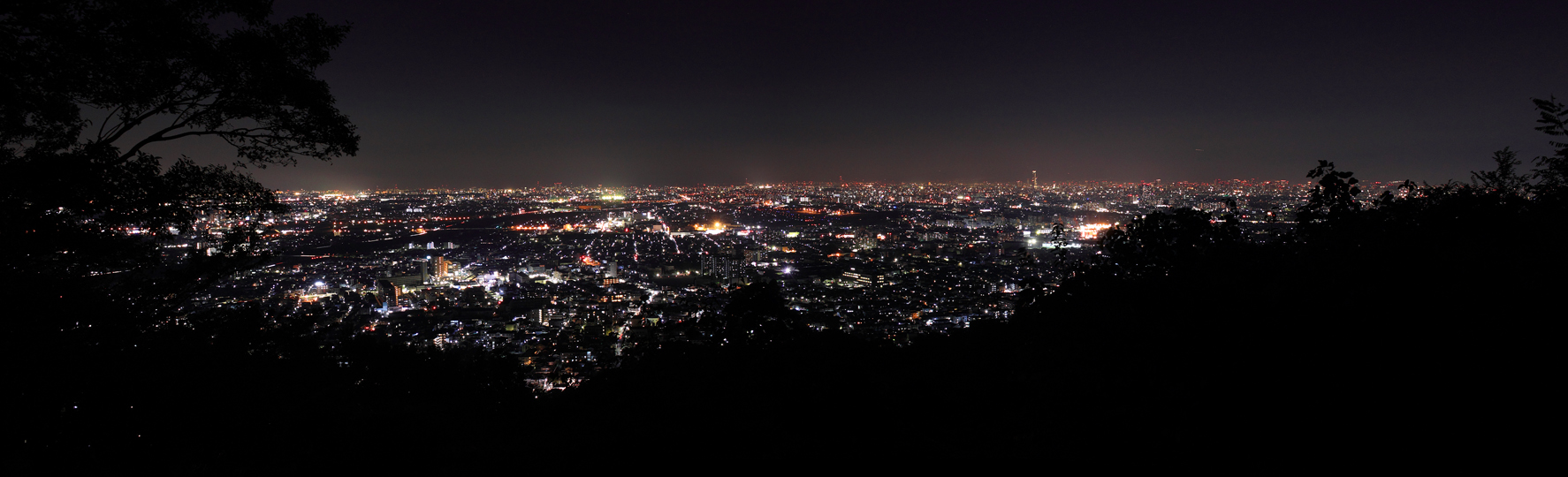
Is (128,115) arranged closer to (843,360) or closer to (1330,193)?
(843,360)

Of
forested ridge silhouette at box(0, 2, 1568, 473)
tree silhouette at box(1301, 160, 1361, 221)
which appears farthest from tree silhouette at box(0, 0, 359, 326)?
tree silhouette at box(1301, 160, 1361, 221)

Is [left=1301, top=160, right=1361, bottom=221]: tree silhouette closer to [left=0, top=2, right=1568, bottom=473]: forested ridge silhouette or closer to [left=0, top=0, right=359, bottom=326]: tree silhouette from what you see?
[left=0, top=2, right=1568, bottom=473]: forested ridge silhouette

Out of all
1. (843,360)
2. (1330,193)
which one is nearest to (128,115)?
(843,360)

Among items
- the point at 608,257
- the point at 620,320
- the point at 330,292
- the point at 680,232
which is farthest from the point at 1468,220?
the point at 680,232

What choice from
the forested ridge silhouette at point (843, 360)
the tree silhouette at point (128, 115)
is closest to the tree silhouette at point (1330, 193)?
the forested ridge silhouette at point (843, 360)

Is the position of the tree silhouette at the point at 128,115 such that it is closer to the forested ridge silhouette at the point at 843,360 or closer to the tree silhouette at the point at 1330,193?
the forested ridge silhouette at the point at 843,360

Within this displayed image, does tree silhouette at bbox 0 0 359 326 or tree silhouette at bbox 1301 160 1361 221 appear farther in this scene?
tree silhouette at bbox 1301 160 1361 221

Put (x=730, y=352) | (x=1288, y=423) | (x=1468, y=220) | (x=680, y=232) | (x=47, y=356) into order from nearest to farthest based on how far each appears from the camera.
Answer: (x=1288, y=423) < (x=47, y=356) < (x=1468, y=220) < (x=730, y=352) < (x=680, y=232)

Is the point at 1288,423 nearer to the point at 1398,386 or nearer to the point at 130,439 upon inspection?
the point at 1398,386
